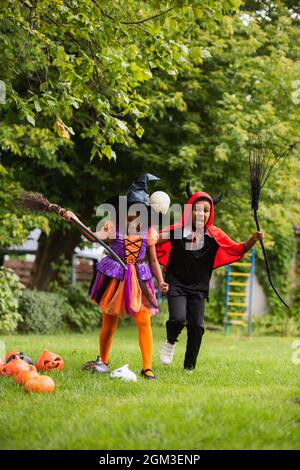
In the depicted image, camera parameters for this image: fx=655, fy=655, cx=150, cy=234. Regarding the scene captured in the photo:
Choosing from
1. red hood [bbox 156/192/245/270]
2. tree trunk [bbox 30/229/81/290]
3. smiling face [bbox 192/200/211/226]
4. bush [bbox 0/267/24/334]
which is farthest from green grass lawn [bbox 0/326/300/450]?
tree trunk [bbox 30/229/81/290]

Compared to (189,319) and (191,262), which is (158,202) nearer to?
(191,262)

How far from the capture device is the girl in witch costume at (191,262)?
682 cm

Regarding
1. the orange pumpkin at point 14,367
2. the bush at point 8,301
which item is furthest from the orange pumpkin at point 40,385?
the bush at point 8,301

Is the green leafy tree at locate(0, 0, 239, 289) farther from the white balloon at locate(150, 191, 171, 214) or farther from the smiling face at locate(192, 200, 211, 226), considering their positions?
the smiling face at locate(192, 200, 211, 226)

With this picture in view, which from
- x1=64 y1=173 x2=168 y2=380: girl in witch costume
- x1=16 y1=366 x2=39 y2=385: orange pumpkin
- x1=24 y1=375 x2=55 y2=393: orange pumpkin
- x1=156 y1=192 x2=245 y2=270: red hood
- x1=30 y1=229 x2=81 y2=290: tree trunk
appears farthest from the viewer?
x1=30 y1=229 x2=81 y2=290: tree trunk

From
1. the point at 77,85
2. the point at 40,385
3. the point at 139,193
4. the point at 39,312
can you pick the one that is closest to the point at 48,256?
the point at 39,312

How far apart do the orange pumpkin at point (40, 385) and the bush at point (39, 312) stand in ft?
27.4

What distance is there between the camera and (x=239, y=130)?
468 inches

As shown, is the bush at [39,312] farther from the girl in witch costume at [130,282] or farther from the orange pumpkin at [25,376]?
the orange pumpkin at [25,376]

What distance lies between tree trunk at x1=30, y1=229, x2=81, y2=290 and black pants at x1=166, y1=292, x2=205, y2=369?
875cm

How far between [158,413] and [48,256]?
11.3 metres

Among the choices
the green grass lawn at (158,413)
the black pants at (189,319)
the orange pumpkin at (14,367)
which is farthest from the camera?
the black pants at (189,319)

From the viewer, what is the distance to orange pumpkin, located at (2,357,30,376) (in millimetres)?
6035

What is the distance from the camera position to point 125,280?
20.8 feet
